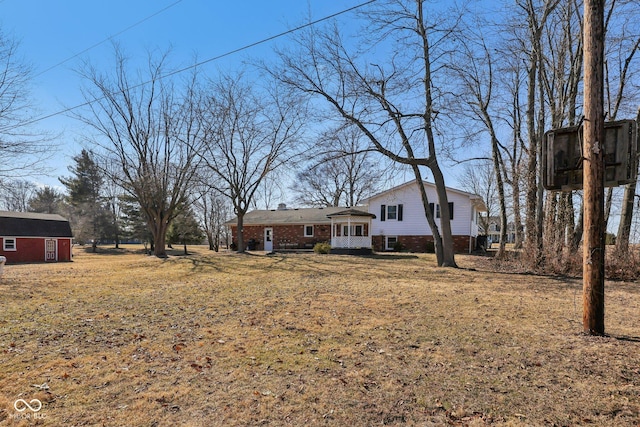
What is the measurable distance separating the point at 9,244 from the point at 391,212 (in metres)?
29.0

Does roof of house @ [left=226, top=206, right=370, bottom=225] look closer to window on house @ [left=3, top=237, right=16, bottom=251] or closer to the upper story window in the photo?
the upper story window

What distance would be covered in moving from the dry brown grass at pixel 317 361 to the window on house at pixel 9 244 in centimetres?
2369

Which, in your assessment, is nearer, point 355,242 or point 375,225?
point 355,242

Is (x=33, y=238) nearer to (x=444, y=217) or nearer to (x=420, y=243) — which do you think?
(x=420, y=243)

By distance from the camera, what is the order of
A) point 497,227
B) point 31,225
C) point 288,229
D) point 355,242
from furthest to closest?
point 497,227 < point 288,229 < point 31,225 < point 355,242

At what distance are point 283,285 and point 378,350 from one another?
236 inches

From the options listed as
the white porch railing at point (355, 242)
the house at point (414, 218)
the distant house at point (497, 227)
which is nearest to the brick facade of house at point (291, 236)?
the house at point (414, 218)

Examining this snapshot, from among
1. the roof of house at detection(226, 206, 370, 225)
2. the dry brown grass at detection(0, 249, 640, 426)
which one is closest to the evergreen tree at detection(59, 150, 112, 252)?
the roof of house at detection(226, 206, 370, 225)

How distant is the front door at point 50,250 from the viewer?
28.2 m

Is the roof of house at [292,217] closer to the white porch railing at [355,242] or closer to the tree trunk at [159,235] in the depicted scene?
the white porch railing at [355,242]

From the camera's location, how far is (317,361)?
4.24 m

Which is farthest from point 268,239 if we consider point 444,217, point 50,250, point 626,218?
point 626,218

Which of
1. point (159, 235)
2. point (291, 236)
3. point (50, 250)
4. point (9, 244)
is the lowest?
point (50, 250)

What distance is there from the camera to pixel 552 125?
1470 cm
